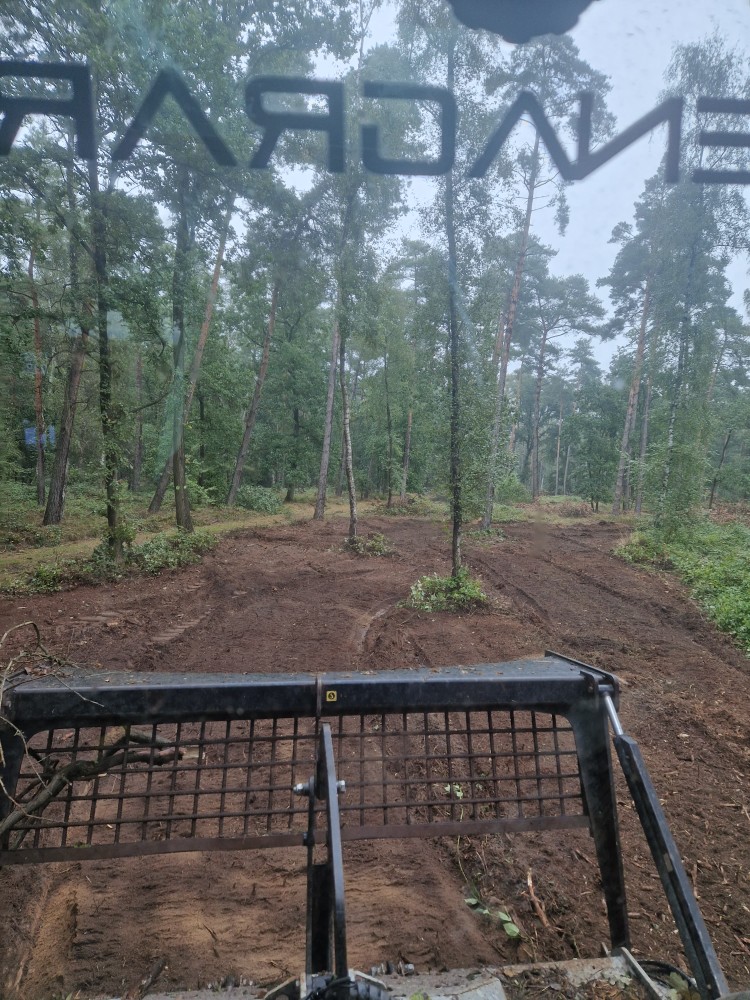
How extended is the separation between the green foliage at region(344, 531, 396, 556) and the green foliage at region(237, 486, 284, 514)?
5831mm

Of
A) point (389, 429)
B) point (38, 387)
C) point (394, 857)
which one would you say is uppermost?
point (389, 429)

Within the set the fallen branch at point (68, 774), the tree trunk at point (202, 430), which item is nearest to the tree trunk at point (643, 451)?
the fallen branch at point (68, 774)

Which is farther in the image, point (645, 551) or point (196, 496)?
point (196, 496)

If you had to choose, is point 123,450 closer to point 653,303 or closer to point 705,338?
point 653,303

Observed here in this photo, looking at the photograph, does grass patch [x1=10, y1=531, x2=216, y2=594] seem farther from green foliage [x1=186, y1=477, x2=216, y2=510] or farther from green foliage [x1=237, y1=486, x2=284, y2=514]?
green foliage [x1=237, y1=486, x2=284, y2=514]

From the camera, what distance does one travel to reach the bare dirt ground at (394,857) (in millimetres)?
1964

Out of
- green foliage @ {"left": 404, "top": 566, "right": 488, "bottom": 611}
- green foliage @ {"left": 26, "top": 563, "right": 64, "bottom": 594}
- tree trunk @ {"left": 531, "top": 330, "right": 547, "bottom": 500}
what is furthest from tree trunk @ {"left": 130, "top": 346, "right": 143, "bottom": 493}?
tree trunk @ {"left": 531, "top": 330, "right": 547, "bottom": 500}

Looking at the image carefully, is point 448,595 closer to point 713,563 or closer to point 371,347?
point 713,563

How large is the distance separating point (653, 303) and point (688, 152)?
9.87 meters

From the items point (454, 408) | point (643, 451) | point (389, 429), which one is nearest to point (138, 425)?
point (454, 408)

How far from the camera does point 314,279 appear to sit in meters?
3.29

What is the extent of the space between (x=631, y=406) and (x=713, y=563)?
709 cm

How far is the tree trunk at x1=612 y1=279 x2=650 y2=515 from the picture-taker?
1026cm

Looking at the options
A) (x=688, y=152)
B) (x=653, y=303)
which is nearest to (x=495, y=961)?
(x=688, y=152)
